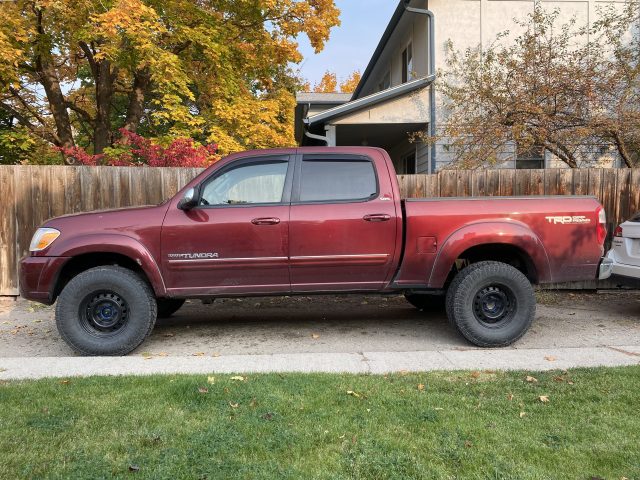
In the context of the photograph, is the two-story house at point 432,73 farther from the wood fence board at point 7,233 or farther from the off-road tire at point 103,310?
the off-road tire at point 103,310

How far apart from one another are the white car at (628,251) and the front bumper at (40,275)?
627 centimetres

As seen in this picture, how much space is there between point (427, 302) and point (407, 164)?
405 inches

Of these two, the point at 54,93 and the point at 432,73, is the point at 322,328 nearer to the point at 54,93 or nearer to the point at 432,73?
the point at 432,73

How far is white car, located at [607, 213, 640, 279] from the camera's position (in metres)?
5.98

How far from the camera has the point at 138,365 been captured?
4.52 metres

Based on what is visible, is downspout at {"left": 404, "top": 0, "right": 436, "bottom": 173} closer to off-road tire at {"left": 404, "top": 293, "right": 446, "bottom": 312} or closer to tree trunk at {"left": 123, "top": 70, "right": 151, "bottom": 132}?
off-road tire at {"left": 404, "top": 293, "right": 446, "bottom": 312}

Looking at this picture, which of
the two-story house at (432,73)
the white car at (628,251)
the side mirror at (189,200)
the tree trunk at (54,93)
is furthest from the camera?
the tree trunk at (54,93)

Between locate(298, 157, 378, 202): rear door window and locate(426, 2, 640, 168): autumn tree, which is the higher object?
locate(426, 2, 640, 168): autumn tree

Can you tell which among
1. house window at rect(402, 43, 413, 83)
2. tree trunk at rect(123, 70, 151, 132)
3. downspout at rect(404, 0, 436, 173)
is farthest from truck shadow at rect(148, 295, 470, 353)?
tree trunk at rect(123, 70, 151, 132)

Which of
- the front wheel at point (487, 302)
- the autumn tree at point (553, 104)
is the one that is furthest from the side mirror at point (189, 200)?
the autumn tree at point (553, 104)

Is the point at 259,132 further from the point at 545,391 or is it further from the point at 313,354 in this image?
the point at 545,391

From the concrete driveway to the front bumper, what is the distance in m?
0.63

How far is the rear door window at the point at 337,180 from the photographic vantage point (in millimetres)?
5199

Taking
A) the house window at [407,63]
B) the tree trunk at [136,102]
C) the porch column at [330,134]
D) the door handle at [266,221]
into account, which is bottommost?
the door handle at [266,221]
